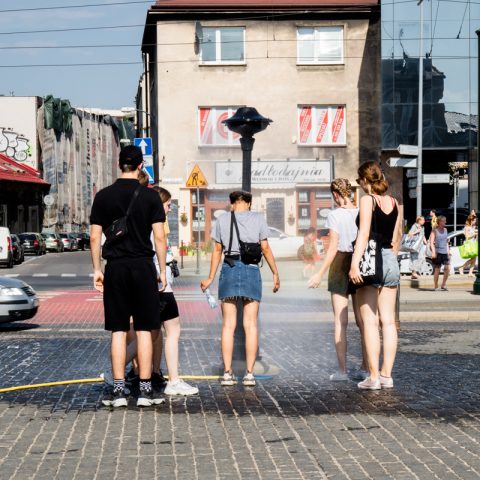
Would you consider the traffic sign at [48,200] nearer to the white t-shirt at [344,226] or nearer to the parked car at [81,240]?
the parked car at [81,240]

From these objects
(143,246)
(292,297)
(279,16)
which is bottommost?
(292,297)

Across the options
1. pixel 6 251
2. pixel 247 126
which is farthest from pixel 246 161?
pixel 6 251

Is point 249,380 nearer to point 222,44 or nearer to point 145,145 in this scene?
point 145,145

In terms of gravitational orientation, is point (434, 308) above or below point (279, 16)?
below

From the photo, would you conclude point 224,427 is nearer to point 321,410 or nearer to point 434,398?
point 321,410

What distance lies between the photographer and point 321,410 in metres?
7.66

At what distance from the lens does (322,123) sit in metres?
44.0

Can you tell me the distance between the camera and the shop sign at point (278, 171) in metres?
43.8

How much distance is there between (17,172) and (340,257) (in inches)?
2683

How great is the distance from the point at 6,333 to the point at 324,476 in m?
10.1

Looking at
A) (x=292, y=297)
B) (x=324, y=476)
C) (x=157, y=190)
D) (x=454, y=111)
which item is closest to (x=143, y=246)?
(x=157, y=190)

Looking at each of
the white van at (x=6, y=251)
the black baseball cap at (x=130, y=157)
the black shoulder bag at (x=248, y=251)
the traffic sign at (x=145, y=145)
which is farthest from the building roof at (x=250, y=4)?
the black baseball cap at (x=130, y=157)

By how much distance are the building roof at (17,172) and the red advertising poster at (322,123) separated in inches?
1256

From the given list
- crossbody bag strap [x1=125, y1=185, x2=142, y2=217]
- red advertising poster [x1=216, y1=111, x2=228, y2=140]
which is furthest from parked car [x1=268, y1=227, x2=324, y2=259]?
crossbody bag strap [x1=125, y1=185, x2=142, y2=217]
